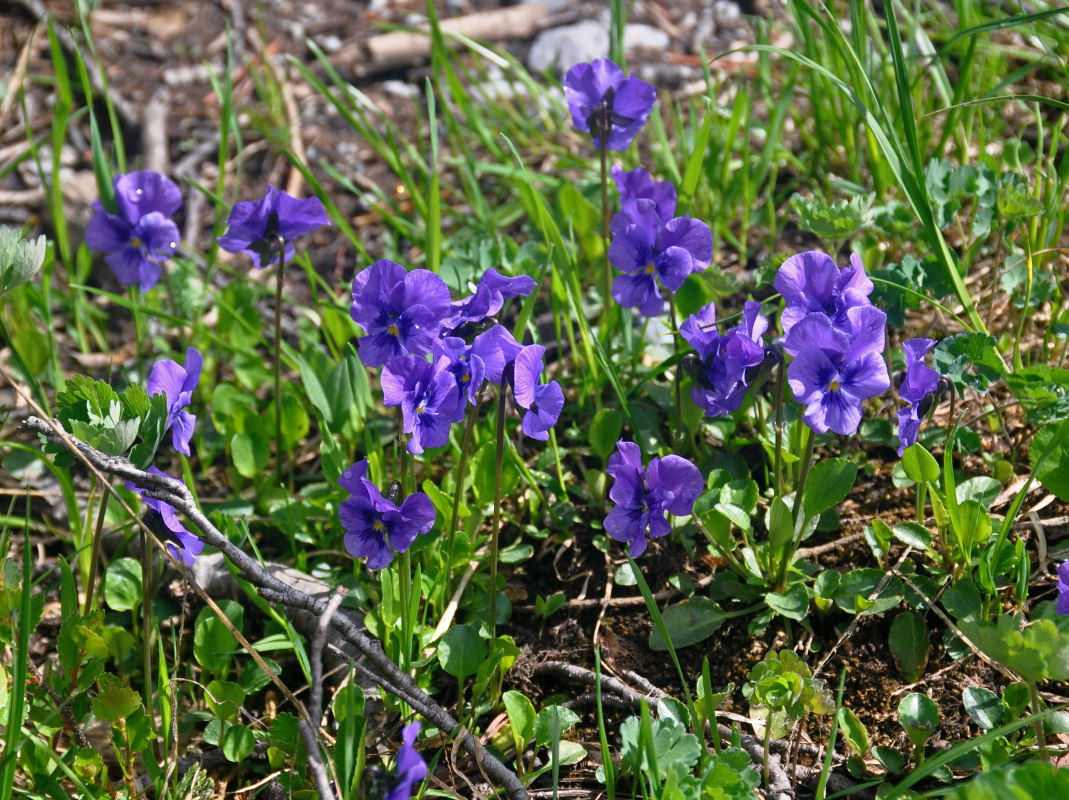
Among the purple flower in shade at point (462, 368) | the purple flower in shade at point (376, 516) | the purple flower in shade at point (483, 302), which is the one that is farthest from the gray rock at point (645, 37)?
the purple flower in shade at point (376, 516)

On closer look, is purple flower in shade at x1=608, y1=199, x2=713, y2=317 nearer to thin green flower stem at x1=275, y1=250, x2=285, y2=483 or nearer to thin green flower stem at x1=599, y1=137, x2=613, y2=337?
thin green flower stem at x1=599, y1=137, x2=613, y2=337

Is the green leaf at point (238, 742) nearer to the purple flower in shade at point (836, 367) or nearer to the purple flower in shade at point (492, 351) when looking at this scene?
the purple flower in shade at point (492, 351)

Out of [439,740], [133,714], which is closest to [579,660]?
[439,740]

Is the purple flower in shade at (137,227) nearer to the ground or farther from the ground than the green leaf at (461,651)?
farther from the ground

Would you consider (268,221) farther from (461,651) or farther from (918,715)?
(918,715)

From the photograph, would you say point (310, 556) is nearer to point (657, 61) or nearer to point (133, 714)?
point (133, 714)

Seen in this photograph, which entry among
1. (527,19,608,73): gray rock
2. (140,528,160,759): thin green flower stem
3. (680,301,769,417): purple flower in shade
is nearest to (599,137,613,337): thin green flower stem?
(680,301,769,417): purple flower in shade

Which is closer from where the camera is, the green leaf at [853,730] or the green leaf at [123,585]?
the green leaf at [853,730]
